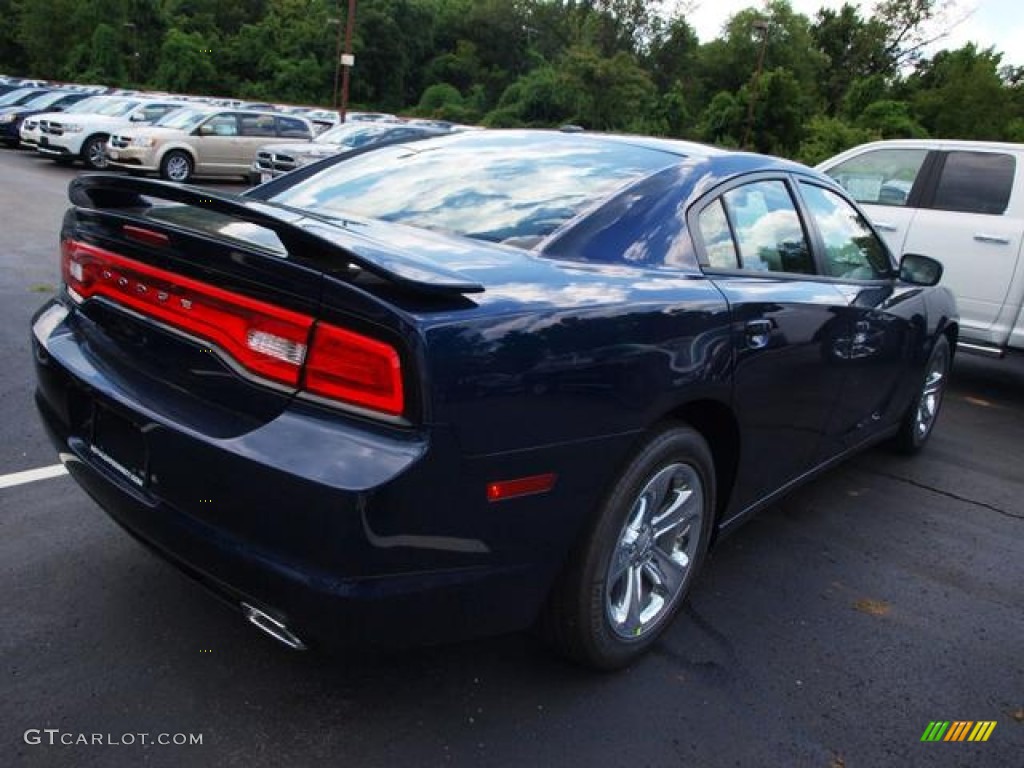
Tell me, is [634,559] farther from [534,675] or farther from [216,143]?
[216,143]

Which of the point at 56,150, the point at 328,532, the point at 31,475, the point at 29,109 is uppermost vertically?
the point at 328,532

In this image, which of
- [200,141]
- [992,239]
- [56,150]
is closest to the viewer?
[992,239]

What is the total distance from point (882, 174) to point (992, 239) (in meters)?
1.25

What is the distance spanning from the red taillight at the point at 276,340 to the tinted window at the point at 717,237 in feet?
4.43

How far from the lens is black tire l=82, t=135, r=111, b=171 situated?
18.1 metres

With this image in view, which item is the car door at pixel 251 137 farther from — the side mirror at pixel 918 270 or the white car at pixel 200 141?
the side mirror at pixel 918 270

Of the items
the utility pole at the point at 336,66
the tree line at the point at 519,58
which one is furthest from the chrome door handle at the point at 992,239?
the utility pole at the point at 336,66

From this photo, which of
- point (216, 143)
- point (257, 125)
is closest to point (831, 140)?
point (257, 125)

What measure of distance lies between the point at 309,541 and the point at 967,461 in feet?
14.8

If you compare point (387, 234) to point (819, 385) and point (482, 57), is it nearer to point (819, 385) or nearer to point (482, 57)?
point (819, 385)

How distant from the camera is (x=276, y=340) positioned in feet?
6.22

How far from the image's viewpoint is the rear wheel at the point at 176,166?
55.8ft

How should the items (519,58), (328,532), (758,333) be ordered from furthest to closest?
(519,58), (758,333), (328,532)

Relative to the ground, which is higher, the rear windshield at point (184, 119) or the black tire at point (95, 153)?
the rear windshield at point (184, 119)
